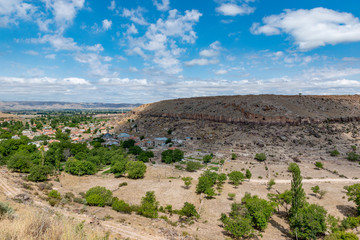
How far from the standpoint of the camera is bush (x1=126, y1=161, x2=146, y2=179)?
3453 cm

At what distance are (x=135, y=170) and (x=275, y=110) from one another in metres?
54.8

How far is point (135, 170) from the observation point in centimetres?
3453

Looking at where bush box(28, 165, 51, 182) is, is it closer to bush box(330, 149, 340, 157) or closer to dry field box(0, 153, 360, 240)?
dry field box(0, 153, 360, 240)

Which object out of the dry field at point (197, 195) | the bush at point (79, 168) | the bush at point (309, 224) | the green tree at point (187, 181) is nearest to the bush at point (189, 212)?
the dry field at point (197, 195)

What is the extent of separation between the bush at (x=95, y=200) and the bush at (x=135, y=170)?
11463mm

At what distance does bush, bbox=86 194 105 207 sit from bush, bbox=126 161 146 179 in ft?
37.6

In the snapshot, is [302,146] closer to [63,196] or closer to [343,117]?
[343,117]

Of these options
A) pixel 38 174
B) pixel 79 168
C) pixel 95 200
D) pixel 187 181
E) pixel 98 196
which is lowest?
pixel 187 181

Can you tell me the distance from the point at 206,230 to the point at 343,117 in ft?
230

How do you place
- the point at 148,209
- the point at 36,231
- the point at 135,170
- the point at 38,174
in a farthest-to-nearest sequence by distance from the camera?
the point at 135,170 → the point at 38,174 → the point at 148,209 → the point at 36,231

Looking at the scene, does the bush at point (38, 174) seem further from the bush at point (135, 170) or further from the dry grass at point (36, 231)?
the dry grass at point (36, 231)

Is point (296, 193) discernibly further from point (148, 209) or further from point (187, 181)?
point (187, 181)

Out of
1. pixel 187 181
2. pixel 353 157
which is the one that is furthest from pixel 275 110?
pixel 187 181

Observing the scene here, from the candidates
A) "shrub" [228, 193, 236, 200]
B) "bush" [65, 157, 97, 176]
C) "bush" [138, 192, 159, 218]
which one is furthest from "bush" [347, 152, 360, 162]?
"bush" [65, 157, 97, 176]
